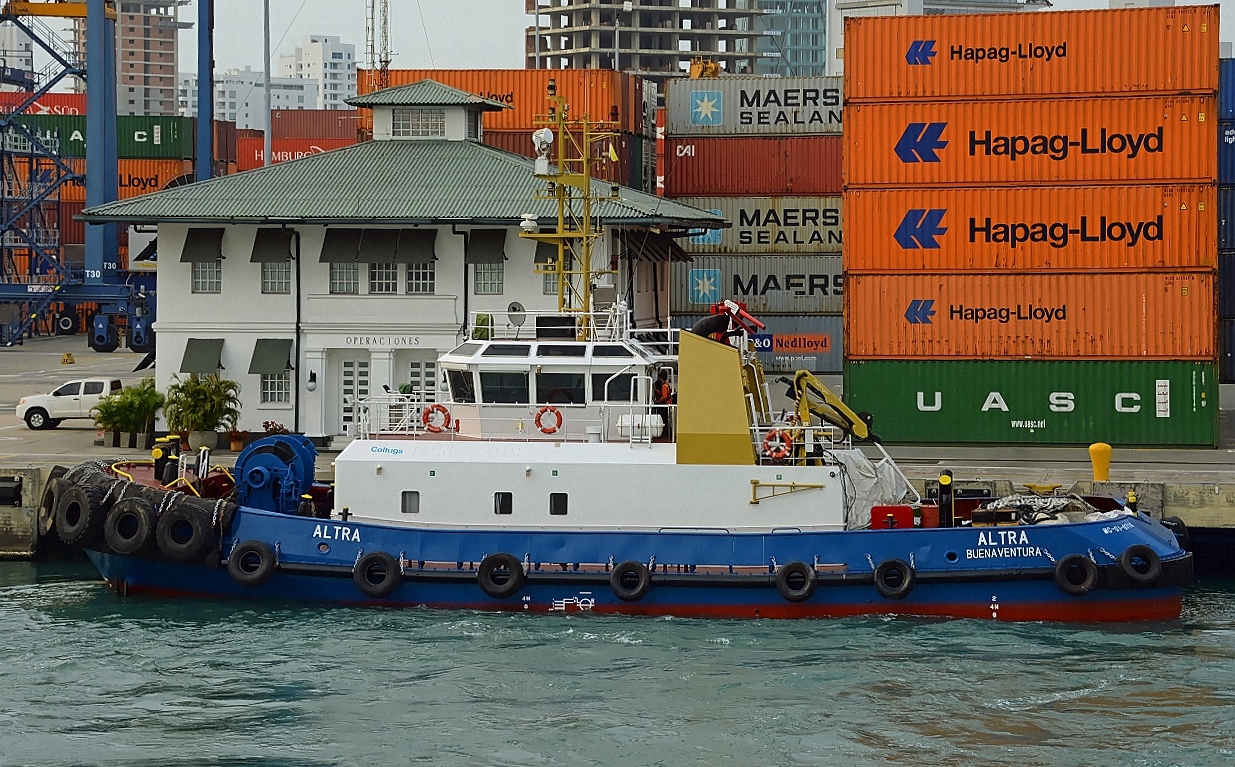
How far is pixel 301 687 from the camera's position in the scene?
635 inches

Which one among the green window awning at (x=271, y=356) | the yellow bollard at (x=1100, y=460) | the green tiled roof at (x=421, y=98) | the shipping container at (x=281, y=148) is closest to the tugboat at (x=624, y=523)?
the yellow bollard at (x=1100, y=460)

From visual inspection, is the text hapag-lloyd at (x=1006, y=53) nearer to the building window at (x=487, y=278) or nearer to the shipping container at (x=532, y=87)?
the building window at (x=487, y=278)

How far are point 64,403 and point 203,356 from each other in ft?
15.3

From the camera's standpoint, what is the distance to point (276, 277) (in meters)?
28.3

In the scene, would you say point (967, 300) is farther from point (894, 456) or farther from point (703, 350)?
point (703, 350)

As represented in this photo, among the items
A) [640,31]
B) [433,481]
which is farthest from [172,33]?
[433,481]

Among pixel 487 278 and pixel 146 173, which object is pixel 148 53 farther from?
pixel 487 278

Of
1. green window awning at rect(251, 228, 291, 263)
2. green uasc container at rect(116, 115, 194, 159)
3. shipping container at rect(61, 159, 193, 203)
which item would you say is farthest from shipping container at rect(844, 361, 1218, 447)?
green uasc container at rect(116, 115, 194, 159)

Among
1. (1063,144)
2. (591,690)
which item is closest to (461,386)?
(591,690)

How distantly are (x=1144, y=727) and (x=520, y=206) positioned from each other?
1553cm

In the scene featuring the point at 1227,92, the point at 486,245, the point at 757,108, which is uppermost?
the point at 757,108

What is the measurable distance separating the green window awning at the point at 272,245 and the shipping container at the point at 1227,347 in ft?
67.7

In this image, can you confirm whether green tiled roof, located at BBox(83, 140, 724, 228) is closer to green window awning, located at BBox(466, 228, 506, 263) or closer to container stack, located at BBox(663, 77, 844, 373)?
green window awning, located at BBox(466, 228, 506, 263)

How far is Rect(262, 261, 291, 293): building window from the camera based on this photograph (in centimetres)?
2823
